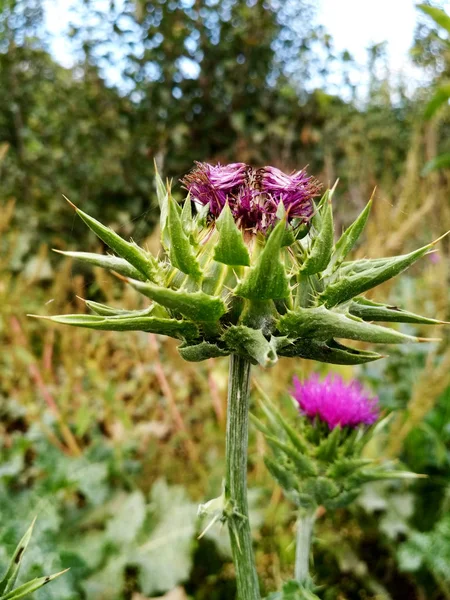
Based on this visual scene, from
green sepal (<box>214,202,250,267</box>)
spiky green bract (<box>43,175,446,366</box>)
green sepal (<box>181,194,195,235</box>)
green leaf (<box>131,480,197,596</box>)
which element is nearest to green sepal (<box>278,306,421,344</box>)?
spiky green bract (<box>43,175,446,366</box>)

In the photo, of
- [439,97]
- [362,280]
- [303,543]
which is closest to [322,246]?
[362,280]

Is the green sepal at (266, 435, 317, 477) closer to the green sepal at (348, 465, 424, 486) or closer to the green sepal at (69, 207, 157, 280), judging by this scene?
the green sepal at (348, 465, 424, 486)

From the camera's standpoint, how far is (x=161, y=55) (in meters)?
4.53

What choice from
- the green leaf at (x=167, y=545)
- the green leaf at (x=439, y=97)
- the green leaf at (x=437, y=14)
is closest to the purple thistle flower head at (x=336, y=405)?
the green leaf at (x=167, y=545)

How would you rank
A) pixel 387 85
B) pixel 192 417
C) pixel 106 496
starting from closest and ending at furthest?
pixel 106 496 < pixel 192 417 < pixel 387 85

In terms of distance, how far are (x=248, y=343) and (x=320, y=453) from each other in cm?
58

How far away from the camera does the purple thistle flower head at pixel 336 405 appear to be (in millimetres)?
1377

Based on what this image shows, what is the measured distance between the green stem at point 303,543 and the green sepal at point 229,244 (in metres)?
0.70

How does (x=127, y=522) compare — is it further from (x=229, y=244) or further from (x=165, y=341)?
(x=229, y=244)

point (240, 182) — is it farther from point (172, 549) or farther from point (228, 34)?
point (228, 34)

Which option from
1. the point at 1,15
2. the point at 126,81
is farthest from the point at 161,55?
the point at 1,15

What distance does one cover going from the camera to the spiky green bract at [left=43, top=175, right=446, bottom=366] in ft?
2.70

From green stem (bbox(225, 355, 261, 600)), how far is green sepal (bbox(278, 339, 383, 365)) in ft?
0.28

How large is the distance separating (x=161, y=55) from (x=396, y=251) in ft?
9.59
